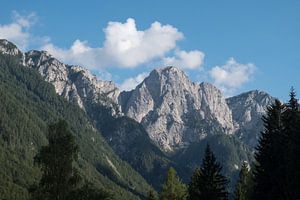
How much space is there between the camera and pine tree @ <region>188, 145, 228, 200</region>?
6462 cm

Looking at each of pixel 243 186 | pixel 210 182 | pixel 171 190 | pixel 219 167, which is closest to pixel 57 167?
pixel 210 182

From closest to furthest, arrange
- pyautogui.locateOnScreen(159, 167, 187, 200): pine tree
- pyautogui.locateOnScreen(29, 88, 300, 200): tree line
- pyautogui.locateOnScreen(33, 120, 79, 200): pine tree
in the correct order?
pyautogui.locateOnScreen(33, 120, 79, 200): pine tree < pyautogui.locateOnScreen(29, 88, 300, 200): tree line < pyautogui.locateOnScreen(159, 167, 187, 200): pine tree

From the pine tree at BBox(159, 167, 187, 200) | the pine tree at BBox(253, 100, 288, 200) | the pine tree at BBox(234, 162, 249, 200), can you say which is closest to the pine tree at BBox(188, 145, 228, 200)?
the pine tree at BBox(253, 100, 288, 200)

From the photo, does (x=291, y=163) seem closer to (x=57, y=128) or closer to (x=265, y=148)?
(x=265, y=148)

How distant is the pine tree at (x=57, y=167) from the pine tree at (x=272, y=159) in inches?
818

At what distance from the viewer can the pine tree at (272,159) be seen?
5709 cm

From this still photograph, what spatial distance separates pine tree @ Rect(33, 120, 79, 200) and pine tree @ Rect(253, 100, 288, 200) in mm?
20770

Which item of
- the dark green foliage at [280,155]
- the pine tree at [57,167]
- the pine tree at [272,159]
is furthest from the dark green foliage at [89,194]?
the dark green foliage at [280,155]

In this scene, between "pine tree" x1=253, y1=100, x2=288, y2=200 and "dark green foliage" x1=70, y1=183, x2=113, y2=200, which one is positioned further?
"pine tree" x1=253, y1=100, x2=288, y2=200

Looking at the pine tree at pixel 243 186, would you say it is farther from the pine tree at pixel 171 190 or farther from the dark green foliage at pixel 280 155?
the dark green foliage at pixel 280 155

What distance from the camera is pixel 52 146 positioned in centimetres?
5462

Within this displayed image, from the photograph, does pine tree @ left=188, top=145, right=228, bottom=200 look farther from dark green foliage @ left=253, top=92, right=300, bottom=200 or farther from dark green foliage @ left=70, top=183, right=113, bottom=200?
dark green foliage @ left=70, top=183, right=113, bottom=200

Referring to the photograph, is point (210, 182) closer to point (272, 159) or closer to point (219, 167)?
point (219, 167)

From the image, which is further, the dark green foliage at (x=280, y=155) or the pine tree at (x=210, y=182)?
the pine tree at (x=210, y=182)
